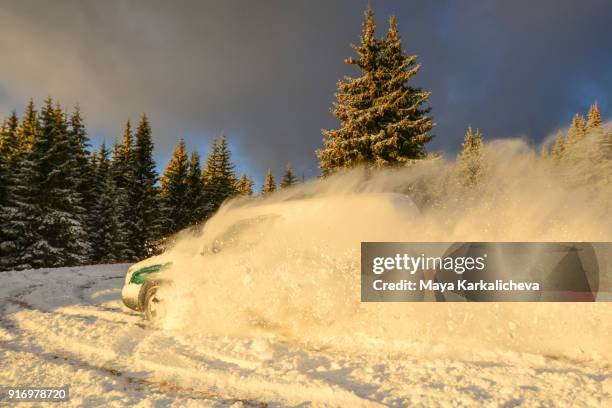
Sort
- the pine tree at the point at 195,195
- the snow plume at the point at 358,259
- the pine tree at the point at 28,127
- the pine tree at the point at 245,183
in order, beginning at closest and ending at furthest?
the snow plume at the point at 358,259, the pine tree at the point at 28,127, the pine tree at the point at 195,195, the pine tree at the point at 245,183

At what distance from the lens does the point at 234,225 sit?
6.25 metres

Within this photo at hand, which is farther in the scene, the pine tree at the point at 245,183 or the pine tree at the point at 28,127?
the pine tree at the point at 245,183

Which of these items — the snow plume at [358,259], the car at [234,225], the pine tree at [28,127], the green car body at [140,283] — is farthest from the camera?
the pine tree at [28,127]

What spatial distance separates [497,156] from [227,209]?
16.7 ft

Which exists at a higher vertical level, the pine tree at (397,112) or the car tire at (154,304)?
the pine tree at (397,112)

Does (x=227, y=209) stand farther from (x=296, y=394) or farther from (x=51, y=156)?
(x=51, y=156)

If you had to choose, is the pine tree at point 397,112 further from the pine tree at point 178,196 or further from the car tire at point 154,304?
the pine tree at point 178,196

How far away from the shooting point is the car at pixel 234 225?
5398 mm

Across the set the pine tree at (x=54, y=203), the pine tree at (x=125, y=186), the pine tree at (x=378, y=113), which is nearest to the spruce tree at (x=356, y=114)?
the pine tree at (x=378, y=113)

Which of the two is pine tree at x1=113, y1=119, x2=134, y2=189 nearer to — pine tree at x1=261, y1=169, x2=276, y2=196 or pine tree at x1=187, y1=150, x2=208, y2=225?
pine tree at x1=187, y1=150, x2=208, y2=225

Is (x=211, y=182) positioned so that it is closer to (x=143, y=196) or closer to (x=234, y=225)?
(x=143, y=196)

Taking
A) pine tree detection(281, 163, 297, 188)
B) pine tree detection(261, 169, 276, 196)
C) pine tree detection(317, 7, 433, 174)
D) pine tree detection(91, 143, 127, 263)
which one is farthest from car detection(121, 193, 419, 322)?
pine tree detection(261, 169, 276, 196)
